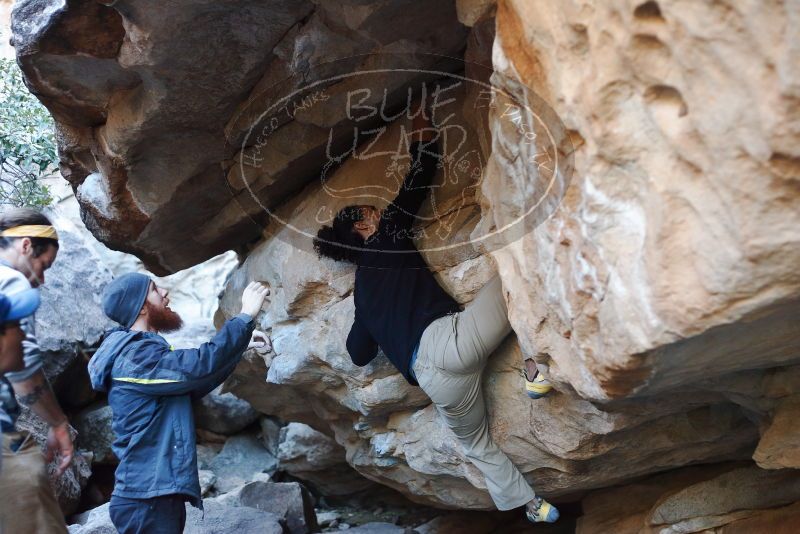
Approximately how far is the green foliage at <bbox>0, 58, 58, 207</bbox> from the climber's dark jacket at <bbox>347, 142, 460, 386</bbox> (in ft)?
11.3

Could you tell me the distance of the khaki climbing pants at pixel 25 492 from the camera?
3.04m

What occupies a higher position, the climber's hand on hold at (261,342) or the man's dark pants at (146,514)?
the climber's hand on hold at (261,342)

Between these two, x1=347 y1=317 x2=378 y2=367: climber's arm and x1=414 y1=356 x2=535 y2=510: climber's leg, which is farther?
x1=347 y1=317 x2=378 y2=367: climber's arm

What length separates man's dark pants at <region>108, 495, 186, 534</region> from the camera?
3.35 meters

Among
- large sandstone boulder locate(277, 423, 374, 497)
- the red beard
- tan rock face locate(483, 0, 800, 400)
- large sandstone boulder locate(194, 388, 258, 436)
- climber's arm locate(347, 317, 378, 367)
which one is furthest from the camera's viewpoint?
large sandstone boulder locate(194, 388, 258, 436)

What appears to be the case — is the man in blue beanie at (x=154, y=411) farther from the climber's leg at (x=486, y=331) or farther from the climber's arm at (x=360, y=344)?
the climber's leg at (x=486, y=331)

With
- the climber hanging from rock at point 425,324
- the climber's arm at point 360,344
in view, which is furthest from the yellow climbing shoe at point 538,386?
the climber's arm at point 360,344

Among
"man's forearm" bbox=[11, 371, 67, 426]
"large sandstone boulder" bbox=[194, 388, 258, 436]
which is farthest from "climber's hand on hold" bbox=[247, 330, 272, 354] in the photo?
"large sandstone boulder" bbox=[194, 388, 258, 436]

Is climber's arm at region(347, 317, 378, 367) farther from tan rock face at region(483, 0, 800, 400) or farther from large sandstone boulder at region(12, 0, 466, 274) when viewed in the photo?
tan rock face at region(483, 0, 800, 400)

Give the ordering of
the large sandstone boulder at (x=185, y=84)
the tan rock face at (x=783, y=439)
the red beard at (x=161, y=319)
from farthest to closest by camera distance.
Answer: the red beard at (x=161, y=319) → the large sandstone boulder at (x=185, y=84) → the tan rock face at (x=783, y=439)

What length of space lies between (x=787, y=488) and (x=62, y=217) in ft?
25.5

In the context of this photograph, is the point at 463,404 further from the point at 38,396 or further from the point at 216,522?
the point at 216,522

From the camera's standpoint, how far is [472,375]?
3.48 meters

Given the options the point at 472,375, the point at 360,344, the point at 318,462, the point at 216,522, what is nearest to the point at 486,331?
the point at 472,375
